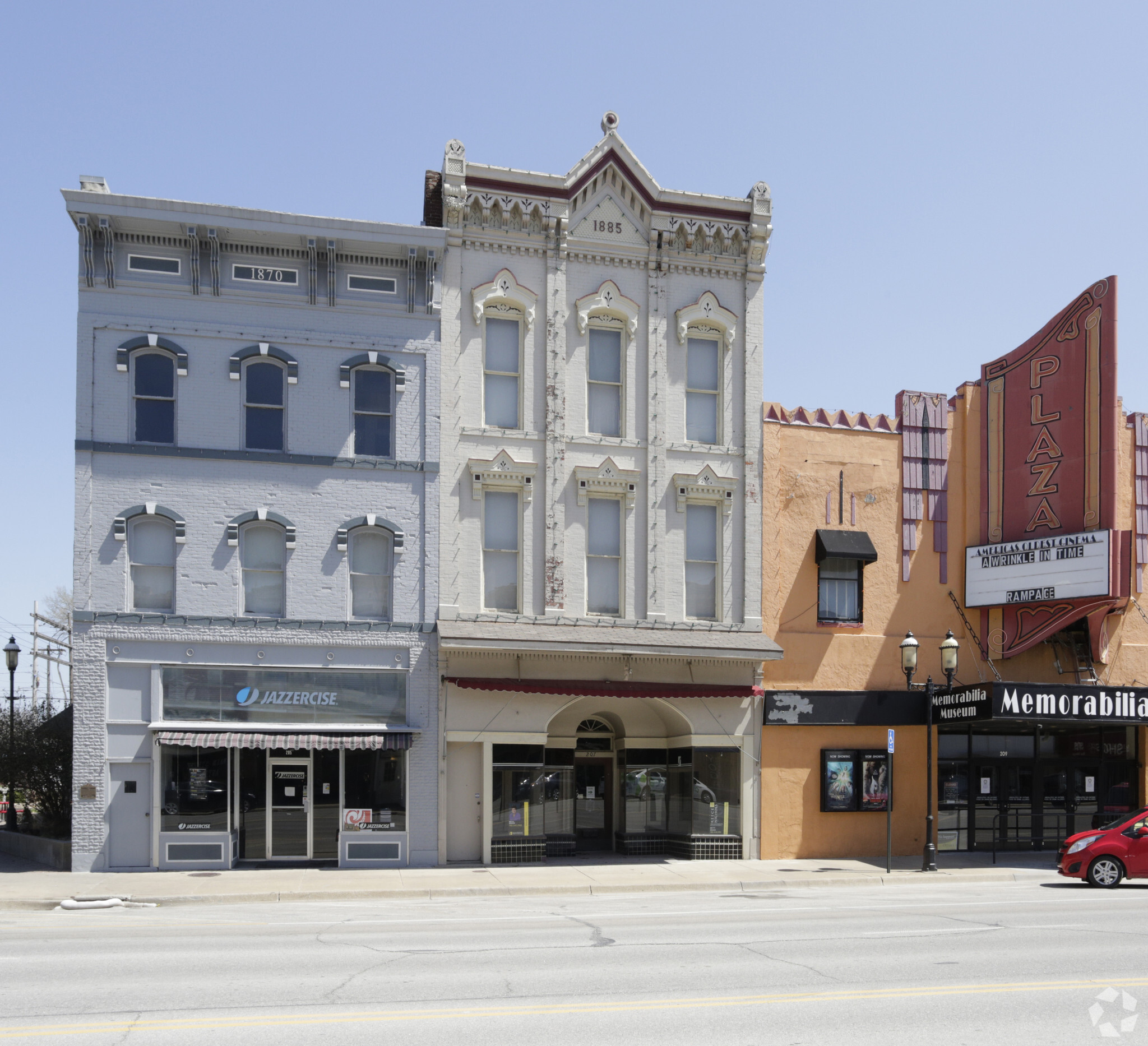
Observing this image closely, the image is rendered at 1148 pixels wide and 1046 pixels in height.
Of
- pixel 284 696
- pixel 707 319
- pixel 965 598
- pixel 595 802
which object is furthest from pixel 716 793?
pixel 707 319

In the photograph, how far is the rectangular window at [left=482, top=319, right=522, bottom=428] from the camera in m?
25.0

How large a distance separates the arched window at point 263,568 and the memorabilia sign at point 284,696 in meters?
1.33

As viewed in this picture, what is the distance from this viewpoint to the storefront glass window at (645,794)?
2569 cm

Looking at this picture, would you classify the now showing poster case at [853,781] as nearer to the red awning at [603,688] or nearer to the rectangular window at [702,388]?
the red awning at [603,688]

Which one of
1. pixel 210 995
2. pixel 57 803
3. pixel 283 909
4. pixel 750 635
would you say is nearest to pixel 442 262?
pixel 750 635

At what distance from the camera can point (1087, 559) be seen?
25.7m

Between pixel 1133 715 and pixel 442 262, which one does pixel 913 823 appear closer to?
pixel 1133 715

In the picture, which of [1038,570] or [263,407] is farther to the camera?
[1038,570]

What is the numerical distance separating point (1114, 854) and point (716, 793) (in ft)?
26.1

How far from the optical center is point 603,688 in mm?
23969

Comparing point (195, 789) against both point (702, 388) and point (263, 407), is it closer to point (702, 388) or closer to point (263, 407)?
point (263, 407)

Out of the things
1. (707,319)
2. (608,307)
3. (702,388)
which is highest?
(608,307)

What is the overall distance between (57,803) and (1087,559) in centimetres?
2403

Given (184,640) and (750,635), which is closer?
(184,640)
